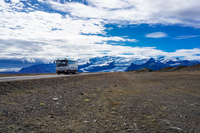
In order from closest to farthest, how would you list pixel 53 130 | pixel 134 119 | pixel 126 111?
pixel 53 130, pixel 134 119, pixel 126 111

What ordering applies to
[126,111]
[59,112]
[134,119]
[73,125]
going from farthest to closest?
[126,111], [59,112], [134,119], [73,125]

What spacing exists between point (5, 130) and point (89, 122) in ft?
8.90

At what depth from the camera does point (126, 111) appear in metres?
8.02

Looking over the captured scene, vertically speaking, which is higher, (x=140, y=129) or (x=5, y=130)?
(x=5, y=130)

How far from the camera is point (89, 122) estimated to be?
6281mm

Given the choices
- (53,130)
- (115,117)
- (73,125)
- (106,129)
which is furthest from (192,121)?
(53,130)

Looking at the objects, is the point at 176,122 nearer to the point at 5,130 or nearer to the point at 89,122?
the point at 89,122

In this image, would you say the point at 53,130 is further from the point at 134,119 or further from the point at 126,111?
the point at 126,111

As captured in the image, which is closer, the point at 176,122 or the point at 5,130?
the point at 5,130

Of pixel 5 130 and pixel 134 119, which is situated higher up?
pixel 5 130

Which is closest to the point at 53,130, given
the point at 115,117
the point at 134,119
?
the point at 115,117

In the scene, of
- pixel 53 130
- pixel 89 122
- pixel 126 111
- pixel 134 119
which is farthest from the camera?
pixel 126 111

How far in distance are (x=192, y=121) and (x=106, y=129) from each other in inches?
141

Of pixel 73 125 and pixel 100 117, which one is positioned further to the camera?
pixel 100 117
